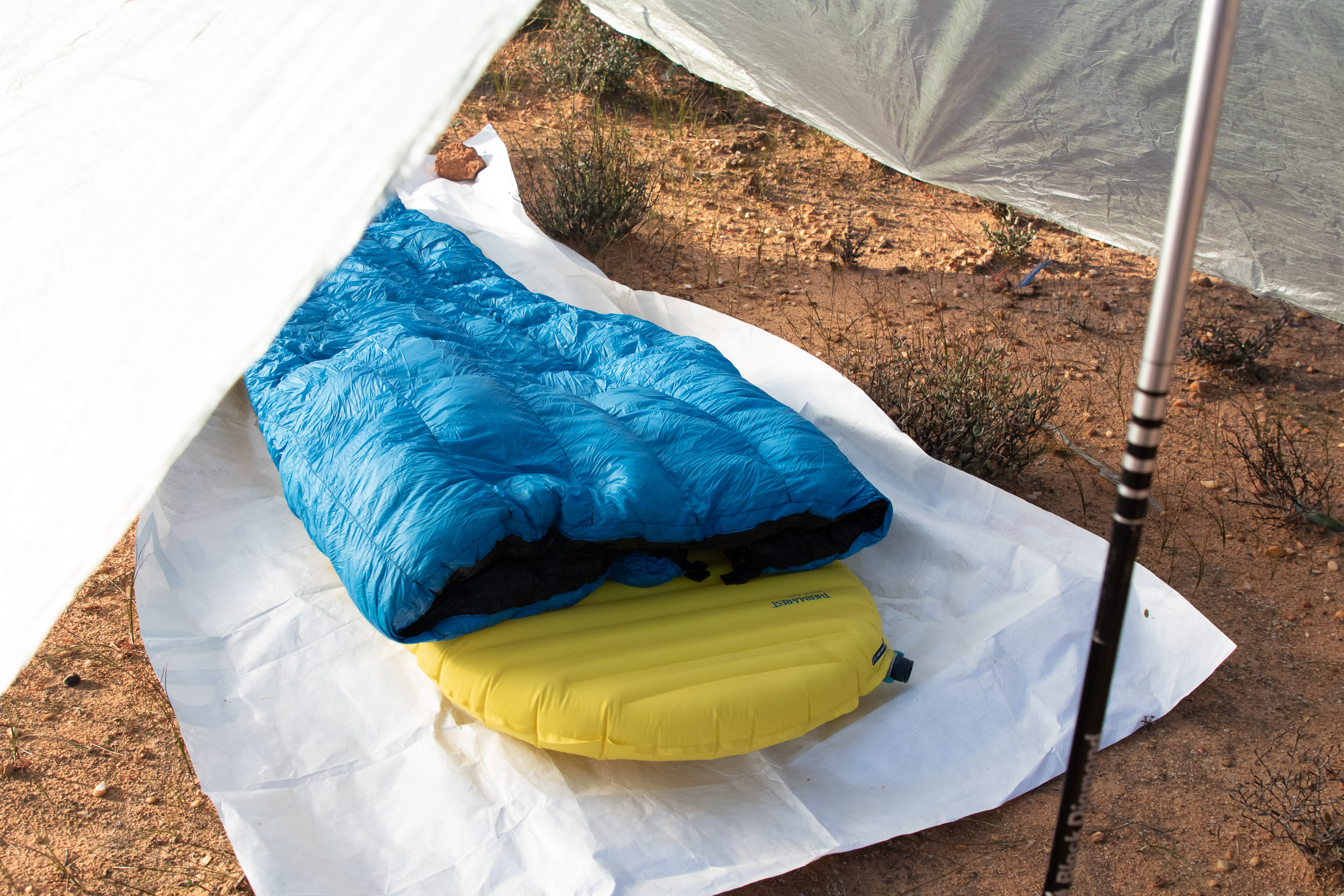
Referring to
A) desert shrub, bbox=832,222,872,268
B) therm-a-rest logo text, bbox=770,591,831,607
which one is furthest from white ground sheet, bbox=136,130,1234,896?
desert shrub, bbox=832,222,872,268

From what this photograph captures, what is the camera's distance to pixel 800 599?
67.2 inches

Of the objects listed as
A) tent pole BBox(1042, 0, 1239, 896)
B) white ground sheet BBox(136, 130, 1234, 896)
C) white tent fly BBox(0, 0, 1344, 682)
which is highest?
tent pole BBox(1042, 0, 1239, 896)

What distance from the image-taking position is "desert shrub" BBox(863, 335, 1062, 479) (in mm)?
2252

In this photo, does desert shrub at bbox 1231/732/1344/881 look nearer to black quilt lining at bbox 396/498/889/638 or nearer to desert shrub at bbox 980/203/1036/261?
black quilt lining at bbox 396/498/889/638

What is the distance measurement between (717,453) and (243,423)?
3.94 ft

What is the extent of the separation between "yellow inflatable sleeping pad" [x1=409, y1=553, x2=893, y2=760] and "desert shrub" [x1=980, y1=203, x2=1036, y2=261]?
2097 mm

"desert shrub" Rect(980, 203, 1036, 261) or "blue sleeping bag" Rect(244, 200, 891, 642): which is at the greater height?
"desert shrub" Rect(980, 203, 1036, 261)

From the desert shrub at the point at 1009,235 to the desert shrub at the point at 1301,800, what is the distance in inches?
81.4

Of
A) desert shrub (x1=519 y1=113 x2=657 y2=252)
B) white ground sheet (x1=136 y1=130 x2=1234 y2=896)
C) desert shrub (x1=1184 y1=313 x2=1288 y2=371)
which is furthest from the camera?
desert shrub (x1=519 y1=113 x2=657 y2=252)

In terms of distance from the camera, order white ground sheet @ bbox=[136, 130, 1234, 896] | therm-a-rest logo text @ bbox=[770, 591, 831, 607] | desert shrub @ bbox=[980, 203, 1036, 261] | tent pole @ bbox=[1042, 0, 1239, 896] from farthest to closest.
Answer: desert shrub @ bbox=[980, 203, 1036, 261] < therm-a-rest logo text @ bbox=[770, 591, 831, 607] < white ground sheet @ bbox=[136, 130, 1234, 896] < tent pole @ bbox=[1042, 0, 1239, 896]

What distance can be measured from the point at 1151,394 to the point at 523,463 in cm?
112

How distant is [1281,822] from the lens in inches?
58.6

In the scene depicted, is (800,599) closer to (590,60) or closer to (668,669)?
(668,669)

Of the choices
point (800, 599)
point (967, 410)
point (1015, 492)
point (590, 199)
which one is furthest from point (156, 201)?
point (590, 199)
